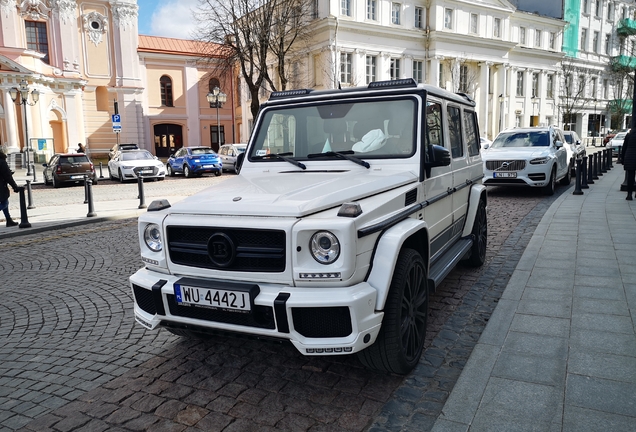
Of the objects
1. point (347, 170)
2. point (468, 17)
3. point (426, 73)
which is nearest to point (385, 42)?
point (426, 73)

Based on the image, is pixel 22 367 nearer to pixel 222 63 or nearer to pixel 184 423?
pixel 184 423

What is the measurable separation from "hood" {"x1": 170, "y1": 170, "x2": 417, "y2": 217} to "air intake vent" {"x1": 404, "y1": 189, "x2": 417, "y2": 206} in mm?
94

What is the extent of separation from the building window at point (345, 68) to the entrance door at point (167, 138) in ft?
57.8

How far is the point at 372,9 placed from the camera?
149 ft

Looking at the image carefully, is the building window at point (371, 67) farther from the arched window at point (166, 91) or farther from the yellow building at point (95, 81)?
the arched window at point (166, 91)

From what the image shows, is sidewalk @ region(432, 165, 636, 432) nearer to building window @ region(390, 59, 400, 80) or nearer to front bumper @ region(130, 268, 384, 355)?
front bumper @ region(130, 268, 384, 355)

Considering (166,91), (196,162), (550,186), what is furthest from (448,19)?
(550,186)

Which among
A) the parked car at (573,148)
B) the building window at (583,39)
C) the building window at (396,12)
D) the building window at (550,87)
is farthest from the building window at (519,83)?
the parked car at (573,148)

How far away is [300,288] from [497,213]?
937 cm

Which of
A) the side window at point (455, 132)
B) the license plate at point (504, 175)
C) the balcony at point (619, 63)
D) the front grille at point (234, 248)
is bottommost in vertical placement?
the license plate at point (504, 175)

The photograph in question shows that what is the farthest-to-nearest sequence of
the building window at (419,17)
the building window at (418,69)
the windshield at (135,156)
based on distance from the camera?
the building window at (418,69) < the building window at (419,17) < the windshield at (135,156)

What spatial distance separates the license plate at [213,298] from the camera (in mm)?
3133

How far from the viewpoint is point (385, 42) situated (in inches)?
1817

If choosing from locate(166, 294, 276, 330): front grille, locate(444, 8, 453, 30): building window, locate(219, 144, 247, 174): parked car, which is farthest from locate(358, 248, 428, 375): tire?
locate(444, 8, 453, 30): building window
